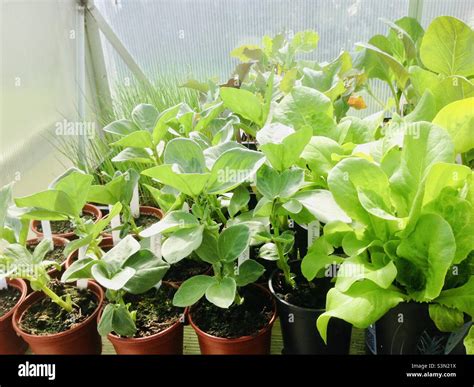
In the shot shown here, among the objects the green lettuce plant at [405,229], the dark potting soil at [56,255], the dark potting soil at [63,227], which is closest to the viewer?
the green lettuce plant at [405,229]

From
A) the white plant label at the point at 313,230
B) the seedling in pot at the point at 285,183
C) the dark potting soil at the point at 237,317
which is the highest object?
the seedling in pot at the point at 285,183

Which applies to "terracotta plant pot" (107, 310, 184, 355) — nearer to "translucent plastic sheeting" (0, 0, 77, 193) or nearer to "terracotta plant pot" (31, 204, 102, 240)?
"terracotta plant pot" (31, 204, 102, 240)

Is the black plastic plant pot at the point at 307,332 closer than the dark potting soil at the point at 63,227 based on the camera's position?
Yes

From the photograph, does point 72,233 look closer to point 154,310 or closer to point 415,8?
point 154,310

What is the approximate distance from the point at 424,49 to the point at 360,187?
0.31 meters

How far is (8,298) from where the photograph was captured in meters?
0.73

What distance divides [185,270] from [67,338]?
213 millimetres

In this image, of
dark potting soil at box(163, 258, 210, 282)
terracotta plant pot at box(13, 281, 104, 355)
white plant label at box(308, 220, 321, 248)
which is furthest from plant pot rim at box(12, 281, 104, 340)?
white plant label at box(308, 220, 321, 248)

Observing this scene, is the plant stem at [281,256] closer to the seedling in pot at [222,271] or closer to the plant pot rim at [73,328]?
the seedling in pot at [222,271]

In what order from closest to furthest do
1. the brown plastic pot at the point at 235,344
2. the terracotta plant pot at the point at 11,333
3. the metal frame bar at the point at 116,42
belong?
the brown plastic pot at the point at 235,344 < the terracotta plant pot at the point at 11,333 < the metal frame bar at the point at 116,42

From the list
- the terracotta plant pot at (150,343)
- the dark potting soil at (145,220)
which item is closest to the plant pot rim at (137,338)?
the terracotta plant pot at (150,343)

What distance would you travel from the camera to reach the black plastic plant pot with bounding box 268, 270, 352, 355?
22.6 inches

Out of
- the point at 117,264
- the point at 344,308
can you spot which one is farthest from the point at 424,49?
the point at 117,264

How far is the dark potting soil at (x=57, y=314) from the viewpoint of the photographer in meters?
0.64
